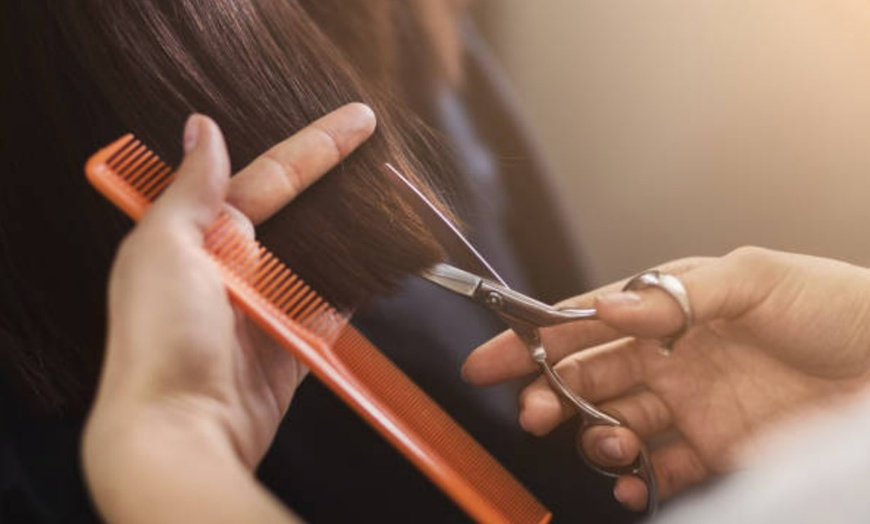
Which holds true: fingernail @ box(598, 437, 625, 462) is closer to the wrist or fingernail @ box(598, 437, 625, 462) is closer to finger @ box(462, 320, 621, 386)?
finger @ box(462, 320, 621, 386)

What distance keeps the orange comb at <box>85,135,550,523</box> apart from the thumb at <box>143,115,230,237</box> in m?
0.01

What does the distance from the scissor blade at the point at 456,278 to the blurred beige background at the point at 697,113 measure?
0.28ft

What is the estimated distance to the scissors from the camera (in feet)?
1.56

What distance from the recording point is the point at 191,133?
0.43 m

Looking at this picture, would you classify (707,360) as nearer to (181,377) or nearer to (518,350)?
(518,350)

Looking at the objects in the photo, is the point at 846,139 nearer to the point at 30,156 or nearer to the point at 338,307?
the point at 338,307

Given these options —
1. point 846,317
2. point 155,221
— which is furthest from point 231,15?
point 846,317

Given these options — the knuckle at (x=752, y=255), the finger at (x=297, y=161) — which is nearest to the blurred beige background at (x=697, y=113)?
the knuckle at (x=752, y=255)

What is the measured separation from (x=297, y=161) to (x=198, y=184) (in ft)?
0.21

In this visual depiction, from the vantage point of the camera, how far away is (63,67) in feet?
1.51

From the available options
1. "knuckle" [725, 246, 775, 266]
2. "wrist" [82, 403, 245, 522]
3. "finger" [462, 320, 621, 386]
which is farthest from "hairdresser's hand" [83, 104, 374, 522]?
"knuckle" [725, 246, 775, 266]

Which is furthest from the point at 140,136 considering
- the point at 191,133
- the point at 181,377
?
the point at 181,377

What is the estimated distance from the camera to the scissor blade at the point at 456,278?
474 mm

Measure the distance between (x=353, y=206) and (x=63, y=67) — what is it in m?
0.16
